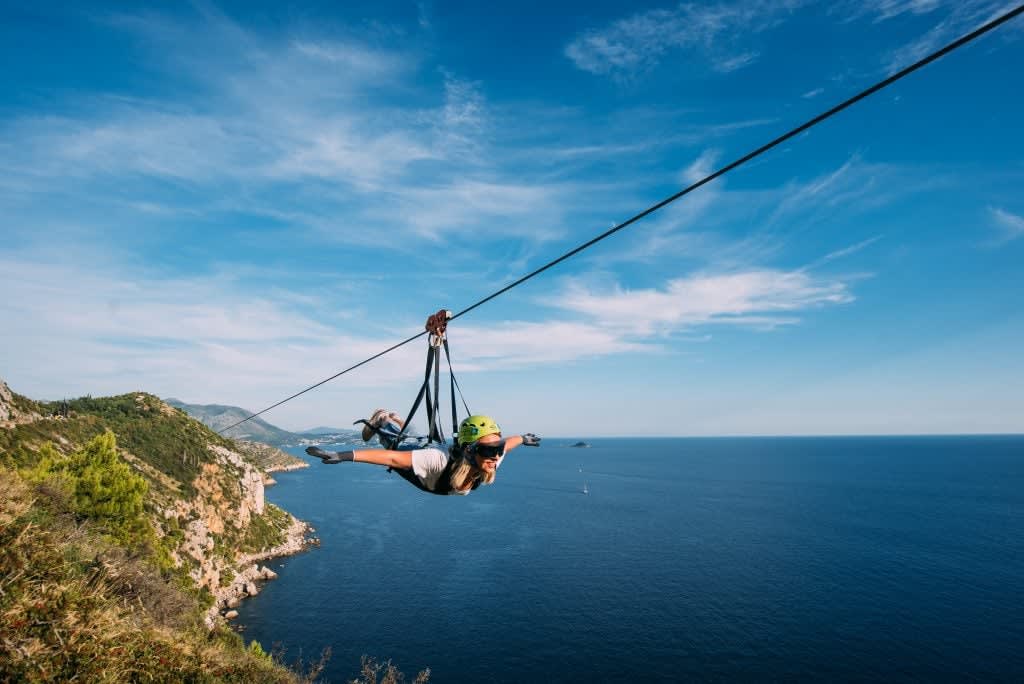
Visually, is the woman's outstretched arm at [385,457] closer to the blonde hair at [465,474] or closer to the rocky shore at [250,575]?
the blonde hair at [465,474]

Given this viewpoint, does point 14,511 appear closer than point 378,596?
Yes

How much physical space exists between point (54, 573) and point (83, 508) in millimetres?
27942

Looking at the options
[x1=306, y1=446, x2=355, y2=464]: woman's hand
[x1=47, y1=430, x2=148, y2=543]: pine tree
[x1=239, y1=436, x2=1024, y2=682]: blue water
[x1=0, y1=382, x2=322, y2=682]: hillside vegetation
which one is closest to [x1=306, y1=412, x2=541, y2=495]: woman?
[x1=306, y1=446, x2=355, y2=464]: woman's hand

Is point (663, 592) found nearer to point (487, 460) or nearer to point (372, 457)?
point (487, 460)

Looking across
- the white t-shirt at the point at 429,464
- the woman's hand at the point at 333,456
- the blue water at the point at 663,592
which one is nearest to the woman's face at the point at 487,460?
the white t-shirt at the point at 429,464

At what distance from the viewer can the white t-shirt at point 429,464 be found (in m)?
7.34

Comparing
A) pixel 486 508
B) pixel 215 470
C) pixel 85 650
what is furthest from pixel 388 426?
pixel 486 508

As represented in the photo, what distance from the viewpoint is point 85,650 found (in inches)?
288

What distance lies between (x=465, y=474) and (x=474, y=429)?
770mm

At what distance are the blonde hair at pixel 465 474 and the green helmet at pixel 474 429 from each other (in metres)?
0.31

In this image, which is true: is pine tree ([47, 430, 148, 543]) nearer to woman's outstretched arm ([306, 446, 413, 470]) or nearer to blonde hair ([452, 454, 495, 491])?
woman's outstretched arm ([306, 446, 413, 470])

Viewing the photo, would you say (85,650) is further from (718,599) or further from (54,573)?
(718,599)

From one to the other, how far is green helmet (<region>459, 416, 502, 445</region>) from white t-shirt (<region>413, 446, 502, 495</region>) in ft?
1.48

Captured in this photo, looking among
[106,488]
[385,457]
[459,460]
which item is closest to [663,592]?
[106,488]
